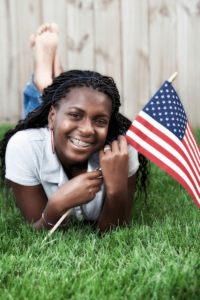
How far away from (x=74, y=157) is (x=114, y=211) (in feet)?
1.31

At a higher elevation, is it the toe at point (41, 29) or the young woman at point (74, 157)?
the toe at point (41, 29)

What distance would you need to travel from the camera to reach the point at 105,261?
1.74 metres

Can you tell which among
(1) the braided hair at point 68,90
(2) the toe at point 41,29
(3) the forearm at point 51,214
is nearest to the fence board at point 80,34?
(2) the toe at point 41,29

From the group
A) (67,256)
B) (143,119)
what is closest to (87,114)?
(143,119)

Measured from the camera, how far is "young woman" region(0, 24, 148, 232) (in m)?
2.04

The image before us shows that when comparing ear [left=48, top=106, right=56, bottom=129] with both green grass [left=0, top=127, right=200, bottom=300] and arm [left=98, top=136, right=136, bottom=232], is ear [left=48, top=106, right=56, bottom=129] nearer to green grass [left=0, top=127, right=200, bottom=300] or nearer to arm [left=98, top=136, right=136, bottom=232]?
arm [left=98, top=136, right=136, bottom=232]

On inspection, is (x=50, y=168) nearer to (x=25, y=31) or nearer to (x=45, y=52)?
(x=45, y=52)

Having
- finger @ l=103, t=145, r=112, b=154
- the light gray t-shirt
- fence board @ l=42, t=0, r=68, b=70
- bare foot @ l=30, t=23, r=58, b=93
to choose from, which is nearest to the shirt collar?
the light gray t-shirt

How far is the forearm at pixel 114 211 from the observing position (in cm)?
209

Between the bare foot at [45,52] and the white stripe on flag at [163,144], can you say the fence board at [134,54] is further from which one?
the white stripe on flag at [163,144]

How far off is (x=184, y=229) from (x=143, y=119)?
68 cm

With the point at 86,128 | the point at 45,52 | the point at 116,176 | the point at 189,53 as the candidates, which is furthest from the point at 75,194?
the point at 189,53

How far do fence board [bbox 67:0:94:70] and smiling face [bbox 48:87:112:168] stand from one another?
3178 mm

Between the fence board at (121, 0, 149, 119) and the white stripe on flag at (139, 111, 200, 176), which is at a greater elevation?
the fence board at (121, 0, 149, 119)
